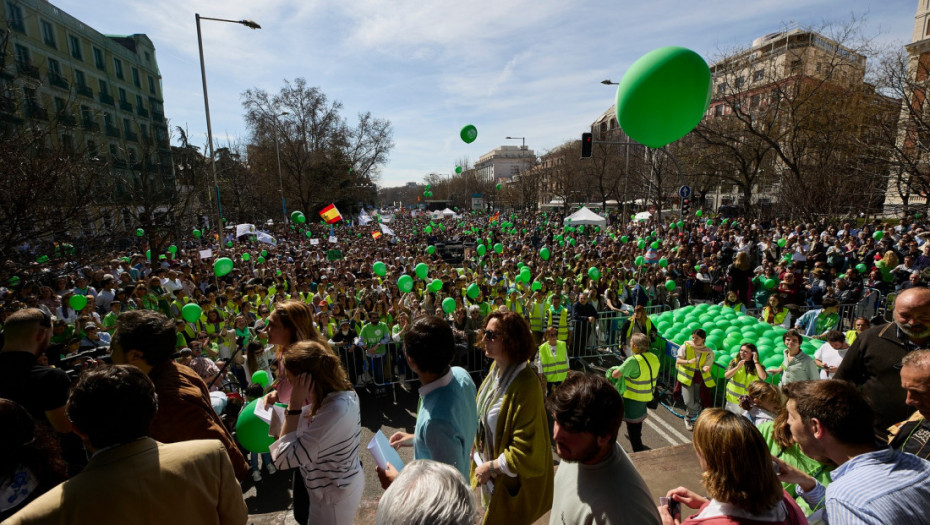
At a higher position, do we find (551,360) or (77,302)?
(77,302)

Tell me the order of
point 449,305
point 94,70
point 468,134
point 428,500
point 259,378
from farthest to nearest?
point 94,70 < point 468,134 < point 449,305 < point 259,378 < point 428,500

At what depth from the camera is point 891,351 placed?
2.87 m

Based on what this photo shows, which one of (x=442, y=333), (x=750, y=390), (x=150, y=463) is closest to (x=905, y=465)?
(x=750, y=390)

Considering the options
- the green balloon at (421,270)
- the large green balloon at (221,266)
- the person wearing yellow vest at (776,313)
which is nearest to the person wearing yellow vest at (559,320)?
the person wearing yellow vest at (776,313)

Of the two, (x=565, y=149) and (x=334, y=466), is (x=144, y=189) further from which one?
(x=565, y=149)

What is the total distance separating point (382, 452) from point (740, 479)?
1589 mm

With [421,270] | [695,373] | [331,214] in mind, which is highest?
[331,214]

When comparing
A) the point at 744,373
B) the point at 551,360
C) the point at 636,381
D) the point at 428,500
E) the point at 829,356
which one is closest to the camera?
the point at 428,500

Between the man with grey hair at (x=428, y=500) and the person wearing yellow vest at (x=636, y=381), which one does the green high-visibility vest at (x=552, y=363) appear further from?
the man with grey hair at (x=428, y=500)

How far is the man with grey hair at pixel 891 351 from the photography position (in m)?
2.73

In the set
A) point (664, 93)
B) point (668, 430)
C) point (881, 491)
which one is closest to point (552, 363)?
point (668, 430)

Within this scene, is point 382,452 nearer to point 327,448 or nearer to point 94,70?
point 327,448

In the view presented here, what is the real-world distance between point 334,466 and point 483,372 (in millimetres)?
5483

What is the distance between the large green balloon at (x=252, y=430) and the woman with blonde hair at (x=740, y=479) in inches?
116
